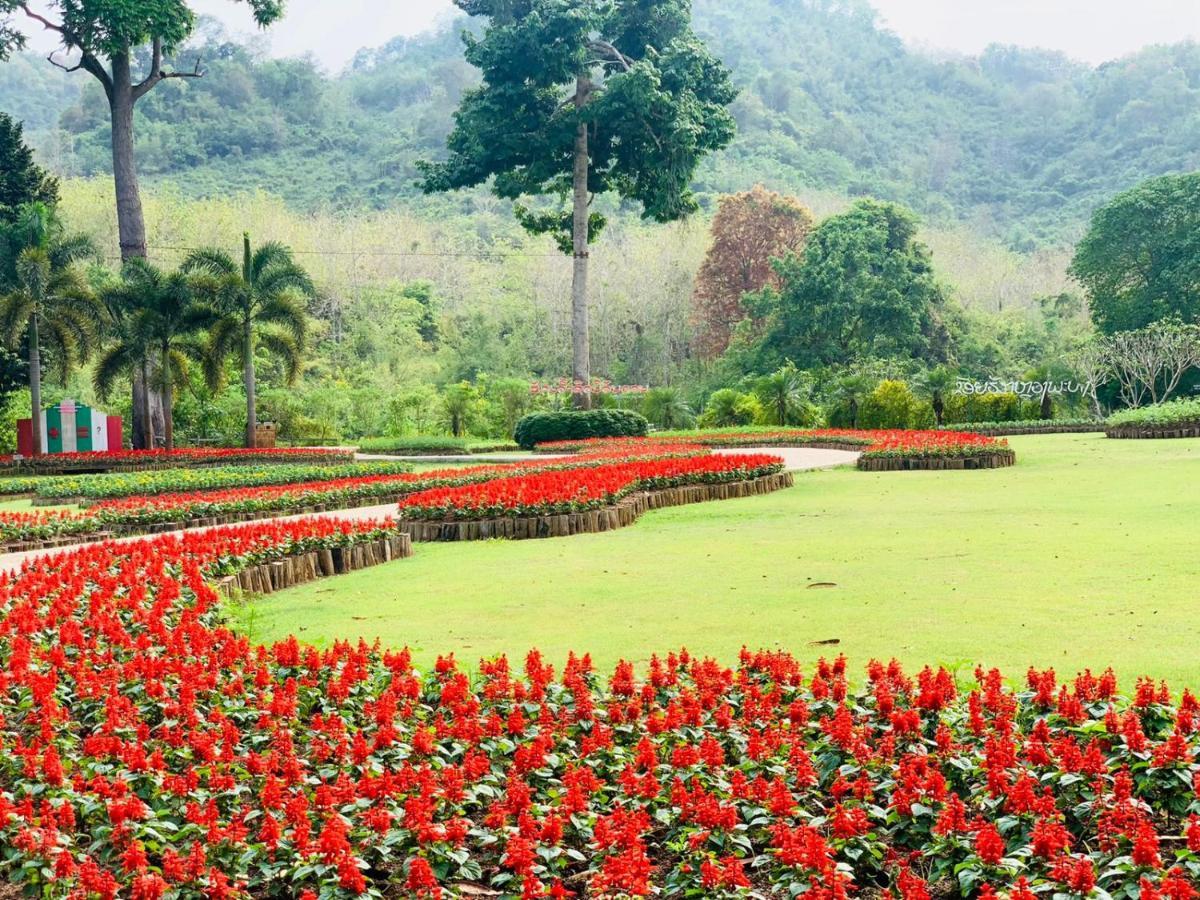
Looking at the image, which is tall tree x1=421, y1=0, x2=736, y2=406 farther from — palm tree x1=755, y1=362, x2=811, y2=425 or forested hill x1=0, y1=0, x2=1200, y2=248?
forested hill x1=0, y1=0, x2=1200, y2=248

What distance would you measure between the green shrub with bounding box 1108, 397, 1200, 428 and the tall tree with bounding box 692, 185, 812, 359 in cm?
2519

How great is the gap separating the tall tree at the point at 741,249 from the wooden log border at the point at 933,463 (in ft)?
105

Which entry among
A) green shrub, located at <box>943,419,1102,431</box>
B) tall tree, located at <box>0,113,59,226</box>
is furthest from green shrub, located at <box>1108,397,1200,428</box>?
tall tree, located at <box>0,113,59,226</box>

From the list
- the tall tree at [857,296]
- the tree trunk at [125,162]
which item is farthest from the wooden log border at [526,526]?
the tall tree at [857,296]

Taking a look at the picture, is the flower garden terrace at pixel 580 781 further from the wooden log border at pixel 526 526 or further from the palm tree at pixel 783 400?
the palm tree at pixel 783 400

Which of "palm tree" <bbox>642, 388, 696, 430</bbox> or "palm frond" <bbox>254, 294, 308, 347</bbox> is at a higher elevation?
"palm frond" <bbox>254, 294, 308, 347</bbox>

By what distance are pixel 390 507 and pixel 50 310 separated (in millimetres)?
17243

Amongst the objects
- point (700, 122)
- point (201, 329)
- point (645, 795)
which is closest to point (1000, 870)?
point (645, 795)

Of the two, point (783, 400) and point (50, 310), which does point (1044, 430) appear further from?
point (50, 310)

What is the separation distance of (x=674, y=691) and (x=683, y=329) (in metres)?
49.1

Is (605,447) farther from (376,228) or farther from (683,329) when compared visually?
(376,228)

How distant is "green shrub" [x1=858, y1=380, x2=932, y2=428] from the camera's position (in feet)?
98.4

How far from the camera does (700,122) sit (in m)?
32.9

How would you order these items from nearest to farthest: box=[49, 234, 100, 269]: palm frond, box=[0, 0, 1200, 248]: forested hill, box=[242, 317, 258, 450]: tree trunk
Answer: box=[49, 234, 100, 269]: palm frond
box=[242, 317, 258, 450]: tree trunk
box=[0, 0, 1200, 248]: forested hill
